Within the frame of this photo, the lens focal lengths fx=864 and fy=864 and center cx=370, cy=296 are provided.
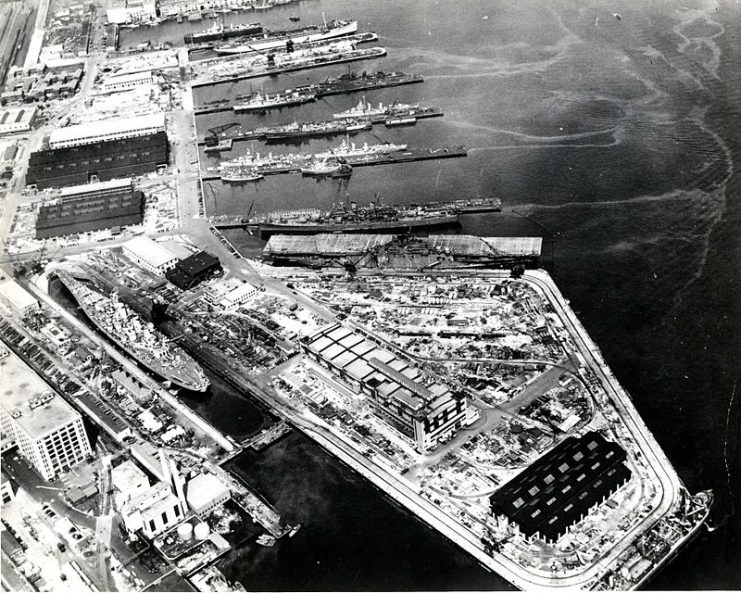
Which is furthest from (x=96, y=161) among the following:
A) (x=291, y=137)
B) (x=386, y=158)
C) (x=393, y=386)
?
(x=393, y=386)

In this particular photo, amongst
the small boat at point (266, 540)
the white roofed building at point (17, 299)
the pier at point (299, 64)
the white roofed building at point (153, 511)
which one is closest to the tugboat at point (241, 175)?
the white roofed building at point (17, 299)

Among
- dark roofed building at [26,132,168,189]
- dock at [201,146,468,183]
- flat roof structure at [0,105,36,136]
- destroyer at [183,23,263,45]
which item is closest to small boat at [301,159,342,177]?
dock at [201,146,468,183]

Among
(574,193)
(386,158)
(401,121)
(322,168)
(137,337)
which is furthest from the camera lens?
(401,121)

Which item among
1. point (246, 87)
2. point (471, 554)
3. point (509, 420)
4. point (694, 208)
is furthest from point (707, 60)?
point (471, 554)

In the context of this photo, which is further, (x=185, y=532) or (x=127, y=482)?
(x=127, y=482)

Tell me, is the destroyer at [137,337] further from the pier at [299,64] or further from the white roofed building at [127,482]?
the pier at [299,64]

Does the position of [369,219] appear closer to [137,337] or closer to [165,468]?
[137,337]
